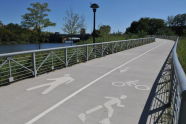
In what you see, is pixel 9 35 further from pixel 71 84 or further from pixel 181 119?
pixel 181 119

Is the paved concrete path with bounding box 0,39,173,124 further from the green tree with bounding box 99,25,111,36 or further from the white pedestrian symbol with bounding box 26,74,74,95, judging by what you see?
the green tree with bounding box 99,25,111,36

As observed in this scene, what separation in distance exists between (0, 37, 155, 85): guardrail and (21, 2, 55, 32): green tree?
49.1ft

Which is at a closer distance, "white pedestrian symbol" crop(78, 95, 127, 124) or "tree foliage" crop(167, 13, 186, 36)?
"white pedestrian symbol" crop(78, 95, 127, 124)

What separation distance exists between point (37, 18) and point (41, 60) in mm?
19368

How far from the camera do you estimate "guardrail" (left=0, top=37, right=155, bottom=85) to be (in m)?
6.29

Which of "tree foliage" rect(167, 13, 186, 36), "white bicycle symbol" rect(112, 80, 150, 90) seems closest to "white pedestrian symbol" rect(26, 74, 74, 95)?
"white bicycle symbol" rect(112, 80, 150, 90)

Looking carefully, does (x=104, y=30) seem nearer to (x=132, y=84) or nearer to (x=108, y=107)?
(x=132, y=84)

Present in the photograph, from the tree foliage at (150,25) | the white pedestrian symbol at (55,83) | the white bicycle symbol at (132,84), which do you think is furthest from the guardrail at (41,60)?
the tree foliage at (150,25)

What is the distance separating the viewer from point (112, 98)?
4770mm

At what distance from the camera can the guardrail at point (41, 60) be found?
20.6 feet

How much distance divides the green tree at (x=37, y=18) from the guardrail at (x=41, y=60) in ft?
49.1

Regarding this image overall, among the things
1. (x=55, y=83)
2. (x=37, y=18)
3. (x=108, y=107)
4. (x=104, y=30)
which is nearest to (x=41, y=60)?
(x=55, y=83)

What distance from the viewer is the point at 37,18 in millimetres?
25484

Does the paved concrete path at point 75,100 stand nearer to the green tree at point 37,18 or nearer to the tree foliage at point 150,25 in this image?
the green tree at point 37,18
